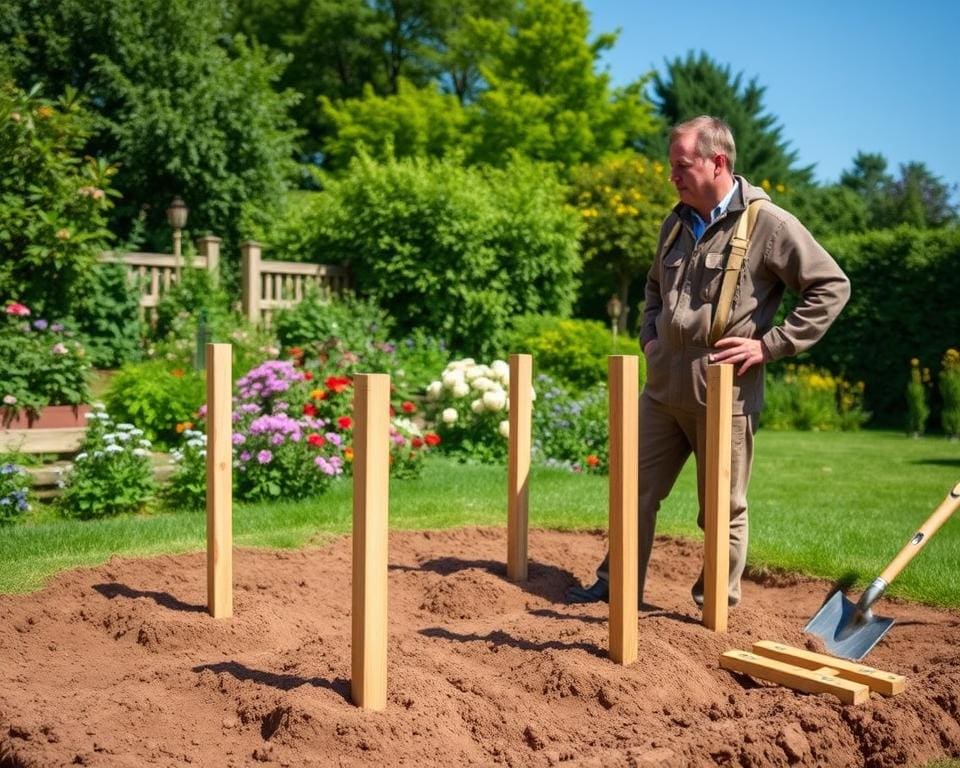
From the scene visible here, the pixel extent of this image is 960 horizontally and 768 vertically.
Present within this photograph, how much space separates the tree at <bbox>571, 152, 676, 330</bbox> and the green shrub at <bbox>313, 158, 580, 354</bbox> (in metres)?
6.55

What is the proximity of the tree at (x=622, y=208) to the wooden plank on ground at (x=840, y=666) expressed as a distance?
16.2 m

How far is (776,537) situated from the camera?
20.5 ft

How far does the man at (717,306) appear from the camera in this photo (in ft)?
13.5

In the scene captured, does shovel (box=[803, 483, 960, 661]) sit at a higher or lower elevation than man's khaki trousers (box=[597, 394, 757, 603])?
lower

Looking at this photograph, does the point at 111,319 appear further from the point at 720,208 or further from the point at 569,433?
the point at 720,208

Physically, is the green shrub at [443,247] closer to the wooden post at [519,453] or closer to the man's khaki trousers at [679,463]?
the wooden post at [519,453]

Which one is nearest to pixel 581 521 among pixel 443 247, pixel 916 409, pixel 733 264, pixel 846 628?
pixel 846 628

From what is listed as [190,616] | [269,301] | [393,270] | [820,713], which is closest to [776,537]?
[820,713]

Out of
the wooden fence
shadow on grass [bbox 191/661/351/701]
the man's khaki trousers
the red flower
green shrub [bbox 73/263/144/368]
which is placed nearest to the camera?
shadow on grass [bbox 191/661/351/701]

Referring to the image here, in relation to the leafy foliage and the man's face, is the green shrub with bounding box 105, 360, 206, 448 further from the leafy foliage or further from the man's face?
the man's face

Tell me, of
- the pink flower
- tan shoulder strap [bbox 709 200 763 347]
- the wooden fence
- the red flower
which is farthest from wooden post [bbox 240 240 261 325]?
tan shoulder strap [bbox 709 200 763 347]

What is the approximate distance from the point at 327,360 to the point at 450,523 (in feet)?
12.2

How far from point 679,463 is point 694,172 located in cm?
134

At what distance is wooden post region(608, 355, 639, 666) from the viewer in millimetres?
3574
